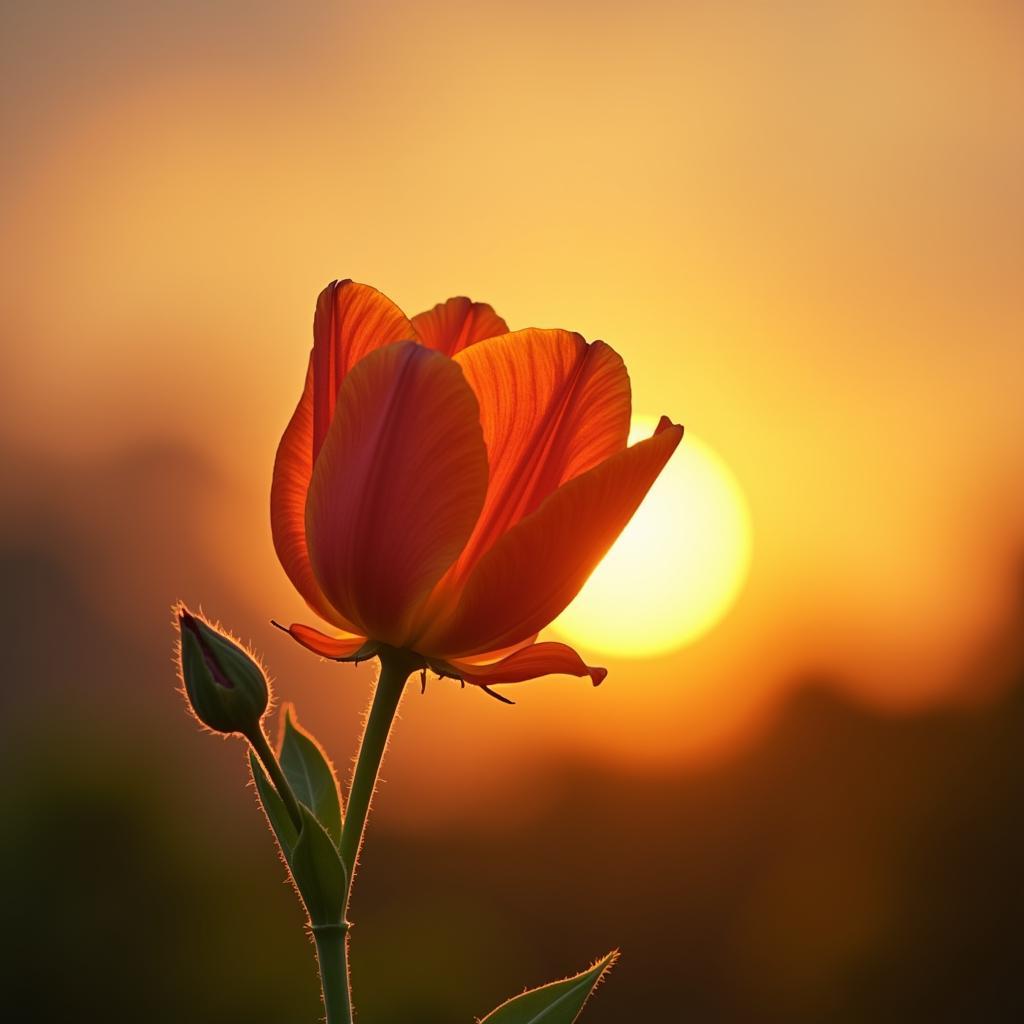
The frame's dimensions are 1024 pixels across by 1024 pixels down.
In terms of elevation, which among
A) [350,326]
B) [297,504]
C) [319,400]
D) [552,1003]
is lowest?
[552,1003]

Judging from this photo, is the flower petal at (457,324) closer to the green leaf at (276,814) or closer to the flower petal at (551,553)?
the flower petal at (551,553)

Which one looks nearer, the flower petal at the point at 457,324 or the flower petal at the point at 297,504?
the flower petal at the point at 297,504

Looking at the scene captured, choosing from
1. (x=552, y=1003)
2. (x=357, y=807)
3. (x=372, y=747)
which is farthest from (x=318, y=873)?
(x=552, y=1003)

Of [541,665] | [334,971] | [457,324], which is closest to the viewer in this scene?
[334,971]

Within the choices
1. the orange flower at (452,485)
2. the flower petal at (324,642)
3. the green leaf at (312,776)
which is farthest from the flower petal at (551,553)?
the green leaf at (312,776)

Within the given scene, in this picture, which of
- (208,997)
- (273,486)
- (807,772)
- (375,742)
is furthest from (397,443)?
(807,772)

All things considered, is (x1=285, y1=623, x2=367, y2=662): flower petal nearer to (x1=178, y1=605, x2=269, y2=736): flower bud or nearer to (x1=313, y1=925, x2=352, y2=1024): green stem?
(x1=178, y1=605, x2=269, y2=736): flower bud

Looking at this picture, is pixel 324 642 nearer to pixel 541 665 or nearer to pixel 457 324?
pixel 541 665
